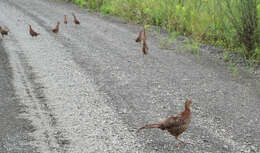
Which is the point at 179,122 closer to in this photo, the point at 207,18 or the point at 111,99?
the point at 111,99

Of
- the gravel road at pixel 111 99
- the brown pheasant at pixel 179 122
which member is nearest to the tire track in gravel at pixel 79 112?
the gravel road at pixel 111 99

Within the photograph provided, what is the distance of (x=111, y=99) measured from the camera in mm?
5520

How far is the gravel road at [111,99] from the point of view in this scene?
4.20 metres

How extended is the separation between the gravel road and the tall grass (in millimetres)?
1166

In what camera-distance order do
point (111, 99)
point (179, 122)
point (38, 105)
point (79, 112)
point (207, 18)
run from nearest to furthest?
point (179, 122) → point (79, 112) → point (38, 105) → point (111, 99) → point (207, 18)

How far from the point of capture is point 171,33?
33.6 ft

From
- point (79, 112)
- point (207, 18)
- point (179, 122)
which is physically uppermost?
point (207, 18)

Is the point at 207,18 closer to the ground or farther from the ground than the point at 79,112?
farther from the ground

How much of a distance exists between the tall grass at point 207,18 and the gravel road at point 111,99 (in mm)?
1166

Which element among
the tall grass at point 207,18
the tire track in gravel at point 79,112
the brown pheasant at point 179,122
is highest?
the tall grass at point 207,18

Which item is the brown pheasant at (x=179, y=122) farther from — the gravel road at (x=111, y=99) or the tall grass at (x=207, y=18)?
the tall grass at (x=207, y=18)

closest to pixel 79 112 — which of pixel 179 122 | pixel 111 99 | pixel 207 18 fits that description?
pixel 111 99

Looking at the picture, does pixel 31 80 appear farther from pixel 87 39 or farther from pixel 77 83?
pixel 87 39

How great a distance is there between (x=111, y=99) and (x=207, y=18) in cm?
483
